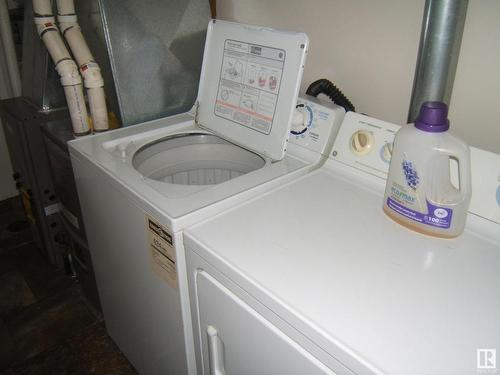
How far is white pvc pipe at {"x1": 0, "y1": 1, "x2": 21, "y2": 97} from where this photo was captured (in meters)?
2.94

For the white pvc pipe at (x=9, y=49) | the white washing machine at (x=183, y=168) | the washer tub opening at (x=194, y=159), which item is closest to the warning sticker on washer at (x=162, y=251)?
the white washing machine at (x=183, y=168)

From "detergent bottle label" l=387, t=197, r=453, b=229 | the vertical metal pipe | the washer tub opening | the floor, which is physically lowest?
the floor

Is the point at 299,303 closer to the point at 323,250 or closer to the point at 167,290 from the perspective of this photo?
the point at 323,250

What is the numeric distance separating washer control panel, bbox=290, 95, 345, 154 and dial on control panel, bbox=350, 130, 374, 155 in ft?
0.32

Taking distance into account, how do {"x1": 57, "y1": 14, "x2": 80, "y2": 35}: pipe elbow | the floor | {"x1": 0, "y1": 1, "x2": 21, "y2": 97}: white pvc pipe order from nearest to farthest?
{"x1": 57, "y1": 14, "x2": 80, "y2": 35}: pipe elbow, the floor, {"x1": 0, "y1": 1, "x2": 21, "y2": 97}: white pvc pipe

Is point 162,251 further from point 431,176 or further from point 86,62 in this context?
point 86,62

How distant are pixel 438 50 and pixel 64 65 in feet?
5.15

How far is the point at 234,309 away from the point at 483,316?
58 centimetres

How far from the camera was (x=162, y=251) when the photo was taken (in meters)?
1.27

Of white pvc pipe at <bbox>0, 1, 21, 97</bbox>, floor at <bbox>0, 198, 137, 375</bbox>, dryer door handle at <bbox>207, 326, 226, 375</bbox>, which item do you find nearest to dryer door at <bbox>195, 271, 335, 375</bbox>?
dryer door handle at <bbox>207, 326, 226, 375</bbox>

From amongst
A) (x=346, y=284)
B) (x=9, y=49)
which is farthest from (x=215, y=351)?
(x=9, y=49)

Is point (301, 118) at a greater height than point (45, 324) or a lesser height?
greater

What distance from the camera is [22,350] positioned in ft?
7.18

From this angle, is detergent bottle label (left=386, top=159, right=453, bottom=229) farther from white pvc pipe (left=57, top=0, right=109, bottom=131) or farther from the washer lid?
white pvc pipe (left=57, top=0, right=109, bottom=131)
